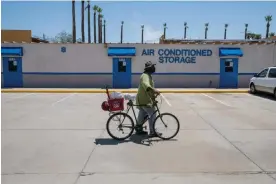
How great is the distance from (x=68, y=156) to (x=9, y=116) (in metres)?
5.41

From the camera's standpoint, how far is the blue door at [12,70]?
21781mm

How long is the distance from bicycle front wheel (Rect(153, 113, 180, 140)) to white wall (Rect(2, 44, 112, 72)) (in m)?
14.6

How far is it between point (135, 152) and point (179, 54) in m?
16.2

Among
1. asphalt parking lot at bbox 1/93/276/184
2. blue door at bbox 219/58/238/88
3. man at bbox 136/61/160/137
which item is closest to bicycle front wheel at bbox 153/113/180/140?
man at bbox 136/61/160/137

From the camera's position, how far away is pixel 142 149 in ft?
21.8

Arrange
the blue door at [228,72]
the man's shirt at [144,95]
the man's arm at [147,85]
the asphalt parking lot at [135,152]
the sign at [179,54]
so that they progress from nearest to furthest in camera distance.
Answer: the asphalt parking lot at [135,152] < the man's arm at [147,85] < the man's shirt at [144,95] < the sign at [179,54] < the blue door at [228,72]

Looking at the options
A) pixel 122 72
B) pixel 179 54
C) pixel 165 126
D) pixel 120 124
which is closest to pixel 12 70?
pixel 122 72

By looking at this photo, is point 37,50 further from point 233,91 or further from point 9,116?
point 233,91

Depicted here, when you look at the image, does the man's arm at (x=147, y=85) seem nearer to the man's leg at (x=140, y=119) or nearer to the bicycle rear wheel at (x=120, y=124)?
the man's leg at (x=140, y=119)

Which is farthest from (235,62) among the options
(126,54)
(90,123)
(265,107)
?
(90,123)

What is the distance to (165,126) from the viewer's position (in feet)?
24.7

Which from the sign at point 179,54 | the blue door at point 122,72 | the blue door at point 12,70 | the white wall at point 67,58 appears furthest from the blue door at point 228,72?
the blue door at point 12,70

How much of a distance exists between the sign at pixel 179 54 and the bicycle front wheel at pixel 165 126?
1458 centimetres

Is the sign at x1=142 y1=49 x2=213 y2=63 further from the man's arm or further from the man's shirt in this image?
the man's arm
